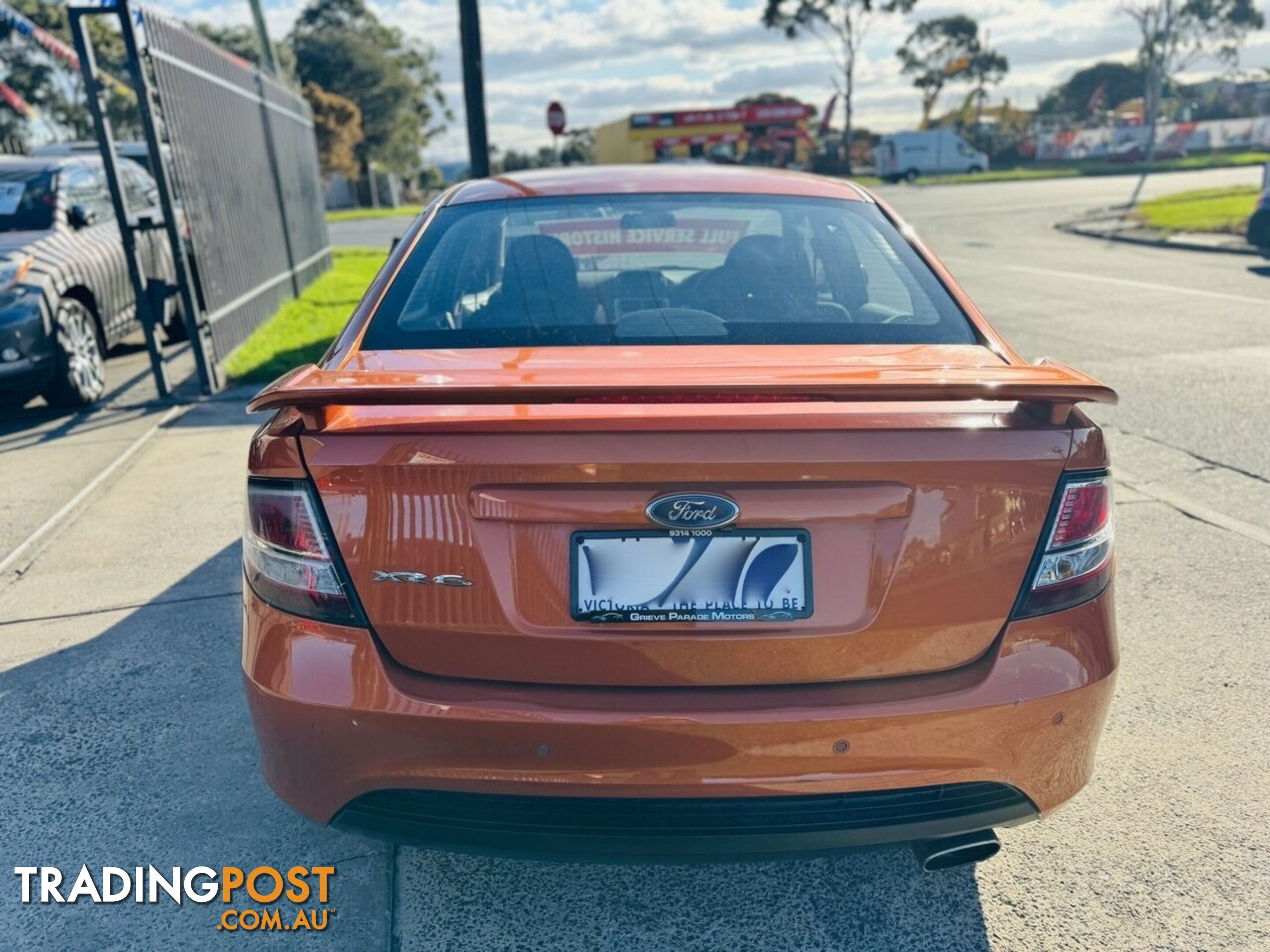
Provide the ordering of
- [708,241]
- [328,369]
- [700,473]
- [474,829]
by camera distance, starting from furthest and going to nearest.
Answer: [708,241] < [328,369] < [474,829] < [700,473]

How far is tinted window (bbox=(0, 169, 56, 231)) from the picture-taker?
719 cm

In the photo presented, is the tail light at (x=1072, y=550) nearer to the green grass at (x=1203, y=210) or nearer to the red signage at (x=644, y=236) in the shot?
the red signage at (x=644, y=236)

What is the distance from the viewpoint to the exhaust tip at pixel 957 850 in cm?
192

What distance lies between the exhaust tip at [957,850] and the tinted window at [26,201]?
7.67 metres

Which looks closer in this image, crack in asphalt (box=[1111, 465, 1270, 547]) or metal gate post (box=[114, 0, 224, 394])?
crack in asphalt (box=[1111, 465, 1270, 547])

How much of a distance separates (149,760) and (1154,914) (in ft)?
8.82

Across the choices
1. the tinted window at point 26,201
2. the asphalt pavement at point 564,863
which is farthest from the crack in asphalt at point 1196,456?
the tinted window at point 26,201

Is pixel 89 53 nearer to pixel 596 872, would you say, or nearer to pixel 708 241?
pixel 708 241

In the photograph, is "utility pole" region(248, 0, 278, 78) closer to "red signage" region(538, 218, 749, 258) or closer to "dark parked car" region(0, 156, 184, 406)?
"dark parked car" region(0, 156, 184, 406)

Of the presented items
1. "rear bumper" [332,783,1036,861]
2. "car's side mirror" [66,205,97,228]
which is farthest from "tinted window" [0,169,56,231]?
"rear bumper" [332,783,1036,861]

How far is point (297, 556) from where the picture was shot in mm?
1863

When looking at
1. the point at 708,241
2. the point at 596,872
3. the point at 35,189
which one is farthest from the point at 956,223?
the point at 596,872

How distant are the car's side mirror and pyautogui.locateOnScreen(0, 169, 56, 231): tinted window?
117 millimetres

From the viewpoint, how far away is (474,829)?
1856 mm
